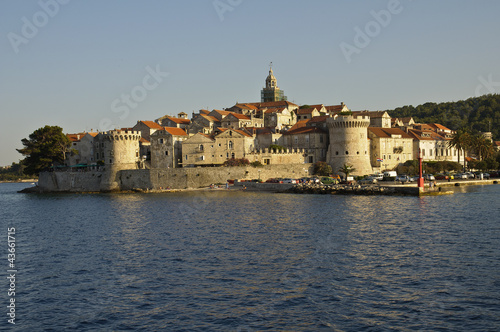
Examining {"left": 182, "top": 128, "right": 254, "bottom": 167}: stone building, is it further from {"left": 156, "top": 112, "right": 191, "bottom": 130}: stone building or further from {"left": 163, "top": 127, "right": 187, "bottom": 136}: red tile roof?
{"left": 156, "top": 112, "right": 191, "bottom": 130}: stone building

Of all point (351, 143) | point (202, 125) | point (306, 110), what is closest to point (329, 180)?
point (351, 143)

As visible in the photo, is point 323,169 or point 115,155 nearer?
point 115,155

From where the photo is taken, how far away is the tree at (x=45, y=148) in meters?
75.4

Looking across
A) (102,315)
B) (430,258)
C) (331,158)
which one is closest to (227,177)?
(331,158)

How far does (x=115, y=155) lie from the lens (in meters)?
67.6

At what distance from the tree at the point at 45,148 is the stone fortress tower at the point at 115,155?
39.7 ft

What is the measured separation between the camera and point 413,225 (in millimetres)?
31469

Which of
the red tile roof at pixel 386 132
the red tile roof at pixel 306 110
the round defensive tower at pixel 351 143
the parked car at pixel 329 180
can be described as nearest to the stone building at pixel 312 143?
the round defensive tower at pixel 351 143

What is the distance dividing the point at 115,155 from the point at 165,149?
22.3ft

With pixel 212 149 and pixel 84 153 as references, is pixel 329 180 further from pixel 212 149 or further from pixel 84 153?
pixel 84 153

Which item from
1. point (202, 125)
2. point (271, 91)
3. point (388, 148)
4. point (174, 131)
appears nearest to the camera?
point (174, 131)

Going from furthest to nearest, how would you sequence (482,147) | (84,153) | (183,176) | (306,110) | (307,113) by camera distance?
(306,110), (307,113), (482,147), (84,153), (183,176)

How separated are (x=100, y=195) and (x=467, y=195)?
42.6 metres

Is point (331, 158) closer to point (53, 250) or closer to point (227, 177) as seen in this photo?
point (227, 177)
